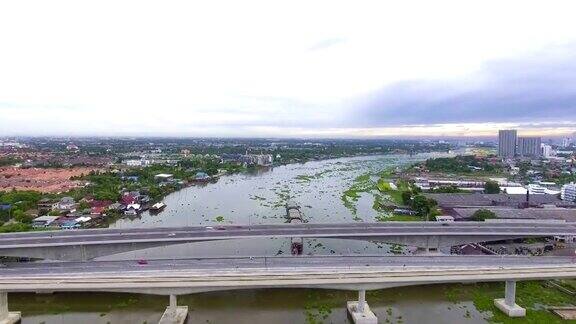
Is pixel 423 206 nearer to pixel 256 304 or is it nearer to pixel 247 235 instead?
pixel 247 235

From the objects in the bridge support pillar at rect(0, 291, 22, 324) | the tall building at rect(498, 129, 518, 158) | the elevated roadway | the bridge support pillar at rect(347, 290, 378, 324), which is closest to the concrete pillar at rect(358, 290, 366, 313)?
the bridge support pillar at rect(347, 290, 378, 324)

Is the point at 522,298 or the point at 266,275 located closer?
the point at 266,275

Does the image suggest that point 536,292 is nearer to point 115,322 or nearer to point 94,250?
point 115,322

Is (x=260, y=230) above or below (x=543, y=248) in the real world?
above

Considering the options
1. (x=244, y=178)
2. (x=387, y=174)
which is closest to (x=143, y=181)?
(x=244, y=178)

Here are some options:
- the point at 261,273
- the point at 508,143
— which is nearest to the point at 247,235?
the point at 261,273

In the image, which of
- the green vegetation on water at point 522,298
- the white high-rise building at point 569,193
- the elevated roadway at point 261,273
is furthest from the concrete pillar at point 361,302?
the white high-rise building at point 569,193
